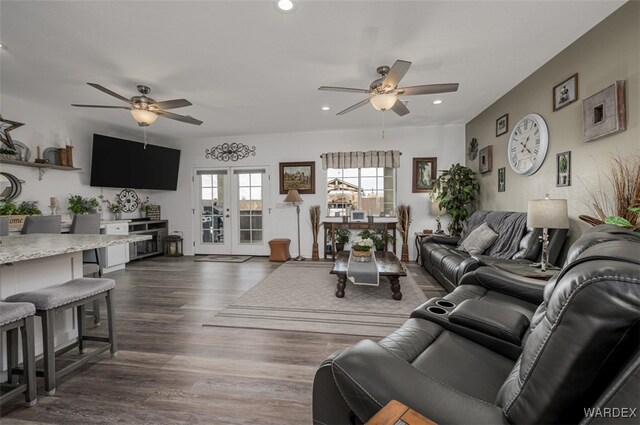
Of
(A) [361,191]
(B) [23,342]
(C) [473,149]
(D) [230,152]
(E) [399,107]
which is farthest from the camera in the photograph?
(D) [230,152]

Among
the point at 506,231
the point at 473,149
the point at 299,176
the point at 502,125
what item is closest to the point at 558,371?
the point at 506,231

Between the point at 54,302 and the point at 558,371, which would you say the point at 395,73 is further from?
the point at 54,302

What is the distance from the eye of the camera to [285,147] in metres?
6.17

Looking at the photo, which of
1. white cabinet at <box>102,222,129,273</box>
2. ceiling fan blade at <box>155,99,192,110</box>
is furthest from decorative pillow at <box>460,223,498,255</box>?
white cabinet at <box>102,222,129,273</box>

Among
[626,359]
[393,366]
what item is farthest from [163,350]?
[626,359]

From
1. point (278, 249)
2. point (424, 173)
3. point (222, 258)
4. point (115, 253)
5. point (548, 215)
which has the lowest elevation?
point (222, 258)

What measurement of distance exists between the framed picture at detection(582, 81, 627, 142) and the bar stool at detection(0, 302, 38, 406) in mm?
4210

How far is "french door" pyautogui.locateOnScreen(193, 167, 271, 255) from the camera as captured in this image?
6.38 m

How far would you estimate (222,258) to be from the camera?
20.1 ft

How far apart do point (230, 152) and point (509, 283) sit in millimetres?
5822

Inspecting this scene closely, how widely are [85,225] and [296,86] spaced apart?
3.23 m

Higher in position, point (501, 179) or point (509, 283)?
point (501, 179)

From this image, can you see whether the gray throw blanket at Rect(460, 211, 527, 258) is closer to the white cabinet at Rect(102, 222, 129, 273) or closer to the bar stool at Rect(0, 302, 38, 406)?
the bar stool at Rect(0, 302, 38, 406)

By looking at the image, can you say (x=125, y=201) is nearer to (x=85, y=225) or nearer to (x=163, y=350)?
(x=85, y=225)
